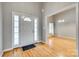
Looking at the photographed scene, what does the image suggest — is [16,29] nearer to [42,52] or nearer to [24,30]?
[24,30]

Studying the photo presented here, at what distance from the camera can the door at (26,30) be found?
2.00m

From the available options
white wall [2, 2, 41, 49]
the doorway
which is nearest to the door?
the doorway

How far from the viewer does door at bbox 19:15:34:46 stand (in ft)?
6.57

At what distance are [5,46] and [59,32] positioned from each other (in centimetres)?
298

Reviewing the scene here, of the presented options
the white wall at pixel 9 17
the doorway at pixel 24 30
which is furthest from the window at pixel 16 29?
the white wall at pixel 9 17

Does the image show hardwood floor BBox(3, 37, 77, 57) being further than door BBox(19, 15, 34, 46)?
No

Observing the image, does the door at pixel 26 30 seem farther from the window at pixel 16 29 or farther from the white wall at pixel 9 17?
the white wall at pixel 9 17

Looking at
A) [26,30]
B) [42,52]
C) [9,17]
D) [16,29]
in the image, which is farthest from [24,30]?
[42,52]

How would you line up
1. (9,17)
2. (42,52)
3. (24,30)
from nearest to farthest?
(42,52) → (9,17) → (24,30)

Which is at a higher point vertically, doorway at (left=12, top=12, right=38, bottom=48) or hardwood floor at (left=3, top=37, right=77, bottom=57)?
doorway at (left=12, top=12, right=38, bottom=48)

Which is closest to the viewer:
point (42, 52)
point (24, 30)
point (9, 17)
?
point (42, 52)

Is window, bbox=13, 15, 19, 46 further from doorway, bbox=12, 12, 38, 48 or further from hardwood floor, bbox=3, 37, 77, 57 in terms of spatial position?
hardwood floor, bbox=3, 37, 77, 57

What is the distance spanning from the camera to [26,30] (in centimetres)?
213

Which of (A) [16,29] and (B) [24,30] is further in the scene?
(B) [24,30]
